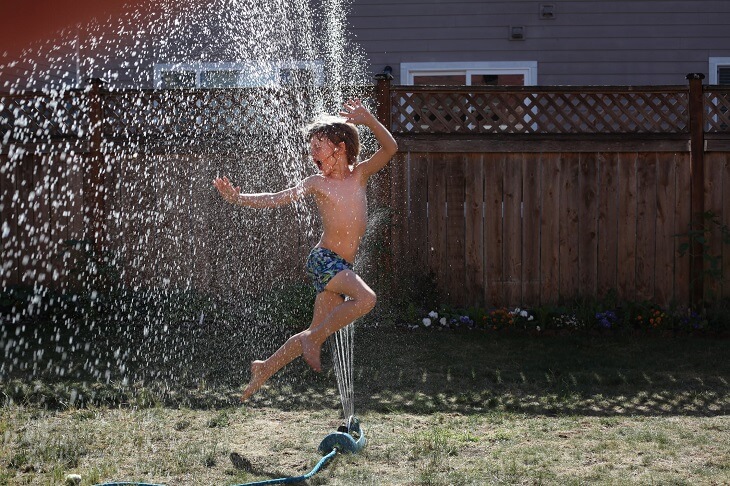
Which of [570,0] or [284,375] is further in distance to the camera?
[570,0]

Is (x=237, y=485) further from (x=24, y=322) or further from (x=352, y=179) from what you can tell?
(x=24, y=322)

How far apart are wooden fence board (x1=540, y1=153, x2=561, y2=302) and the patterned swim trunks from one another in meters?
3.66

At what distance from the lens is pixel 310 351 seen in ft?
11.6

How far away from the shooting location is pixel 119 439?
361 cm

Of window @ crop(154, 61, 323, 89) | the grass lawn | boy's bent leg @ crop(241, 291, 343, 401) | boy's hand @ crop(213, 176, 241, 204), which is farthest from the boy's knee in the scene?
window @ crop(154, 61, 323, 89)

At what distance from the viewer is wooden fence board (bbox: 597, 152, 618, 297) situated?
23.2ft

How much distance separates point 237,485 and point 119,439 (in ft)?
3.22

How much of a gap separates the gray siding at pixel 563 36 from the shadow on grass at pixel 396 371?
4004mm

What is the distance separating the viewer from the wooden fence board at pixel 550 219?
23.3ft

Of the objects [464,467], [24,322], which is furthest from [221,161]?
[464,467]

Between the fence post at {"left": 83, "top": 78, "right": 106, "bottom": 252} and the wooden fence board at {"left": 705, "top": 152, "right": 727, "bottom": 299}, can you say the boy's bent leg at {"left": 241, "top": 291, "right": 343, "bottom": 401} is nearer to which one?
the fence post at {"left": 83, "top": 78, "right": 106, "bottom": 252}

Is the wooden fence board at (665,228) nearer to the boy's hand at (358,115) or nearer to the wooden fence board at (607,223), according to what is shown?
the wooden fence board at (607,223)

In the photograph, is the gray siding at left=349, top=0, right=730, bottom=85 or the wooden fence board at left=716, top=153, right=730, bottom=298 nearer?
the wooden fence board at left=716, top=153, right=730, bottom=298

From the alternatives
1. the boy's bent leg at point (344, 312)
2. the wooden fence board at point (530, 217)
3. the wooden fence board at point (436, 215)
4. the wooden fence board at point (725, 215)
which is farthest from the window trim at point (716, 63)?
the boy's bent leg at point (344, 312)
